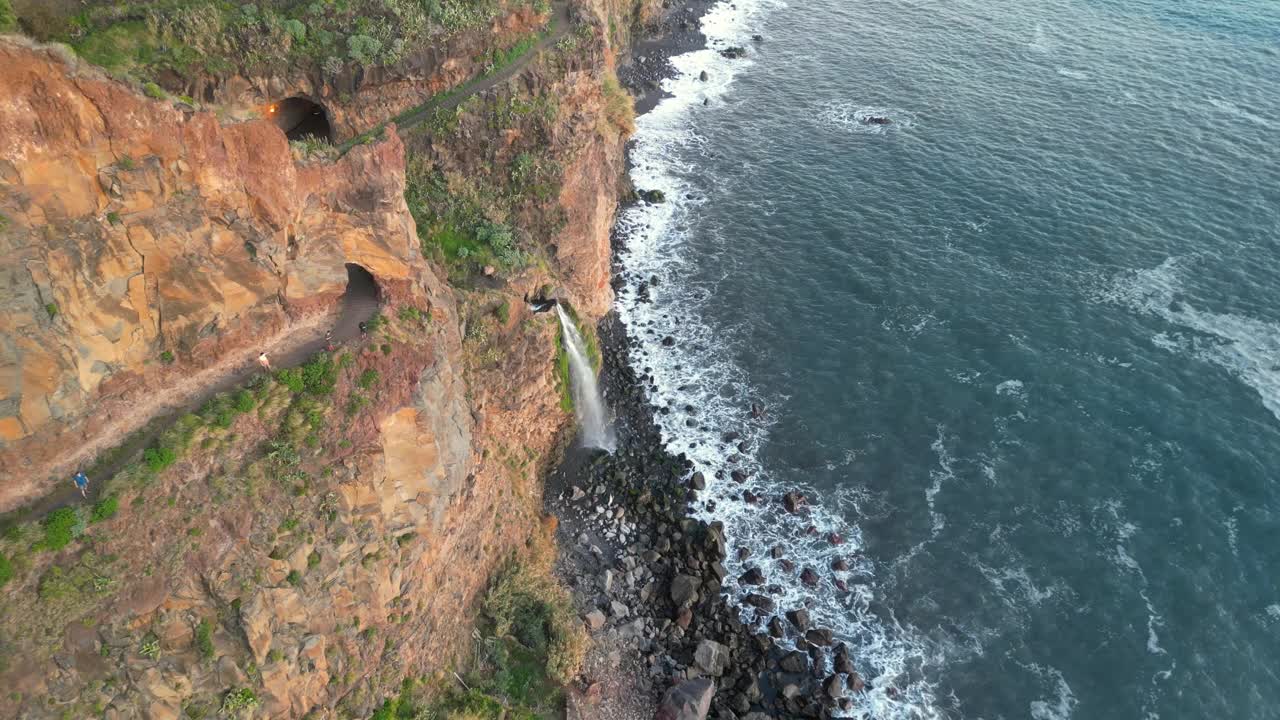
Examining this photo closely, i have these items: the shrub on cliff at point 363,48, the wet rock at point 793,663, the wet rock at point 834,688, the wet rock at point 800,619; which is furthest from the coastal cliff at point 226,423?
the wet rock at point 834,688

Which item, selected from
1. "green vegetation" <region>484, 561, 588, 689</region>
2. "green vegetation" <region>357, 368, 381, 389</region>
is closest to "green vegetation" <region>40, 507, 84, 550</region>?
"green vegetation" <region>357, 368, 381, 389</region>

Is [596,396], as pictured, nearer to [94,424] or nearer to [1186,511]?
[94,424]

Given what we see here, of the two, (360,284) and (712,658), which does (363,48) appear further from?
(712,658)

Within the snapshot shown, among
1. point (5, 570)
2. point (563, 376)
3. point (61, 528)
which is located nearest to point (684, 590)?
point (563, 376)

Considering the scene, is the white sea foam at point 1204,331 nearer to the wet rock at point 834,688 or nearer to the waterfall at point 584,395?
the wet rock at point 834,688

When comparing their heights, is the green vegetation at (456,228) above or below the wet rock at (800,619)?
above

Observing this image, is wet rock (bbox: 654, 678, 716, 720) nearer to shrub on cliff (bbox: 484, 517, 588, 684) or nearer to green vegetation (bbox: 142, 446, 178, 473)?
shrub on cliff (bbox: 484, 517, 588, 684)
